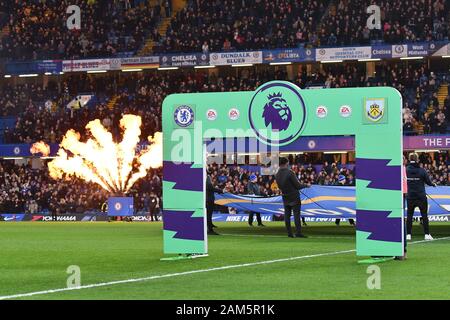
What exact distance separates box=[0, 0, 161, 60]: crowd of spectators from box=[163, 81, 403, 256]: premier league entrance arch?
144 ft

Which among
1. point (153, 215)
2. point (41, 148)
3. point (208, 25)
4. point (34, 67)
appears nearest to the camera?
point (153, 215)

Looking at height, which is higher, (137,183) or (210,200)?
(137,183)

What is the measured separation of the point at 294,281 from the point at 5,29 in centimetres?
5501

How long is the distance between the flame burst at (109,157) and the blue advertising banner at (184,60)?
18.3 ft

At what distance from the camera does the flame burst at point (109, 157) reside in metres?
52.1

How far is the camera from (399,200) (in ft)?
55.3

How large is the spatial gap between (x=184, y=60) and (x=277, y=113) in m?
40.8

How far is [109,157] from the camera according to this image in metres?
52.8

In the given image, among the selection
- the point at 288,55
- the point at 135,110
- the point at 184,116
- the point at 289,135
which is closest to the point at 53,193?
the point at 135,110

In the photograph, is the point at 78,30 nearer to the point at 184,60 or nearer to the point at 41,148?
the point at 184,60

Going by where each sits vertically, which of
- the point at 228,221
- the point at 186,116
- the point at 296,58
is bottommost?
the point at 228,221

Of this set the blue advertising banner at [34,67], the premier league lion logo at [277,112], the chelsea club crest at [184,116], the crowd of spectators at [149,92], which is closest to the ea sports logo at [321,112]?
the premier league lion logo at [277,112]
